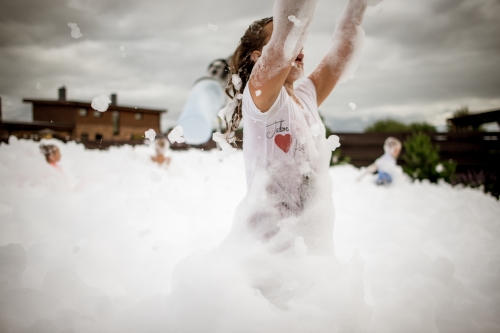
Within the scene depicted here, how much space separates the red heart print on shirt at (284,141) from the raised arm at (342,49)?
1.53 ft

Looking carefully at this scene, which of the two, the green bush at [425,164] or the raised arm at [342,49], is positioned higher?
the raised arm at [342,49]

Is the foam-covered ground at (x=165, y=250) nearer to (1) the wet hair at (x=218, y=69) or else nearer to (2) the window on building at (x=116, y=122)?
(1) the wet hair at (x=218, y=69)

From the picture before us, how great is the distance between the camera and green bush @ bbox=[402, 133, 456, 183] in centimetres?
633

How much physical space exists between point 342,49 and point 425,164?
580cm

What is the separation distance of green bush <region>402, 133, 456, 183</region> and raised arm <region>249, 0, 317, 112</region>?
625 centimetres

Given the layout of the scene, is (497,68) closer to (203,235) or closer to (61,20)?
(203,235)

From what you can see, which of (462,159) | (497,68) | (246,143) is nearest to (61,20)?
(246,143)

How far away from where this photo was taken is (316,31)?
5.80 feet

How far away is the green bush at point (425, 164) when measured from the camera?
6.33 m

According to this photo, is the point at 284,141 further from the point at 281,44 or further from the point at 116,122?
the point at 116,122

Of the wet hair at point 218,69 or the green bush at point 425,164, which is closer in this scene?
the wet hair at point 218,69

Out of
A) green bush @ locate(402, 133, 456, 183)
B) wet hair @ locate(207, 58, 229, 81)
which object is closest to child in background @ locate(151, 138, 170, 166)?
wet hair @ locate(207, 58, 229, 81)

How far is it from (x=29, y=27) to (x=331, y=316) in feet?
8.08

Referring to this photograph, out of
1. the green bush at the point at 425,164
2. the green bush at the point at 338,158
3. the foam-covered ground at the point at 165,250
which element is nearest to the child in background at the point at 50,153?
the foam-covered ground at the point at 165,250
